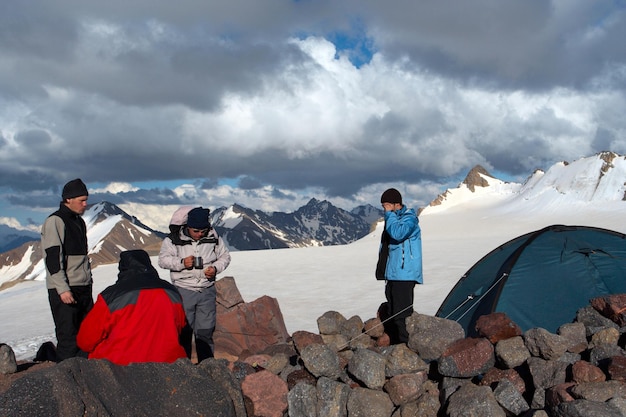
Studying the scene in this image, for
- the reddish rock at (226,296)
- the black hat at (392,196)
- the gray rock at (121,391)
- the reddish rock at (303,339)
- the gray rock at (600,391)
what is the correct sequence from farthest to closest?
the reddish rock at (226,296), the black hat at (392,196), the reddish rock at (303,339), the gray rock at (600,391), the gray rock at (121,391)

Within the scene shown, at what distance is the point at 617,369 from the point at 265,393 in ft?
9.96

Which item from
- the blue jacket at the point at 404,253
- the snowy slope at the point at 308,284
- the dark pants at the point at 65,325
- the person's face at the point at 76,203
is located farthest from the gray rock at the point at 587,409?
the snowy slope at the point at 308,284

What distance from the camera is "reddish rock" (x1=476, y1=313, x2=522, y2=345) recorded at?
528cm

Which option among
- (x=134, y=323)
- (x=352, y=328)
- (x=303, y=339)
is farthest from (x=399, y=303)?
(x=134, y=323)

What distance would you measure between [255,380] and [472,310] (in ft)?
12.8

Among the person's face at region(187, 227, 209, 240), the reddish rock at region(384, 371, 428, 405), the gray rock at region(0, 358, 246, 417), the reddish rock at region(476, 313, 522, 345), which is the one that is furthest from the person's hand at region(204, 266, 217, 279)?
the reddish rock at region(476, 313, 522, 345)

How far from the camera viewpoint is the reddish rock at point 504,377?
15.9 ft

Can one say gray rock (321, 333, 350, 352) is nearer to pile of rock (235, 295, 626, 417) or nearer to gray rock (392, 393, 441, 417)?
pile of rock (235, 295, 626, 417)

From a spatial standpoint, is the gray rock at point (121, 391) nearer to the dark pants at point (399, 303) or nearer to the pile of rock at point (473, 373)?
the pile of rock at point (473, 373)

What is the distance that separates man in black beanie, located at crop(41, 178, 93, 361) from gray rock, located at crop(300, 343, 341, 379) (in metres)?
2.63

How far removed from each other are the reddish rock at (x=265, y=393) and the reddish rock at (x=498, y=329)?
2045 millimetres

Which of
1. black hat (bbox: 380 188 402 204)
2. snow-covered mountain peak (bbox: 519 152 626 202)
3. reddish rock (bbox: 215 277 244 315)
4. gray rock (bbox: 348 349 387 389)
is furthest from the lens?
snow-covered mountain peak (bbox: 519 152 626 202)

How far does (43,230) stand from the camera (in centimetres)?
601

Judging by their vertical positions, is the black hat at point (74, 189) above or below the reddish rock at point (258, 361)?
above
